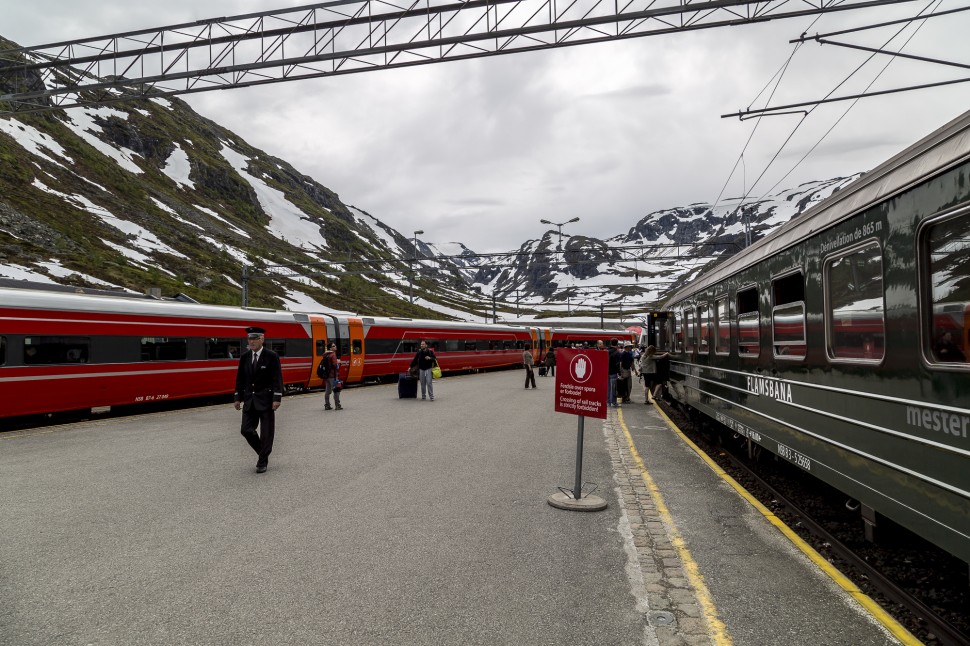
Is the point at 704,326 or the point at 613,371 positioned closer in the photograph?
the point at 704,326

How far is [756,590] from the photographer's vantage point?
15.0 feet

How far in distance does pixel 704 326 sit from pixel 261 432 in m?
7.45

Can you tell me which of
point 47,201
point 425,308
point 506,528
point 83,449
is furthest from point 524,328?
→ point 425,308

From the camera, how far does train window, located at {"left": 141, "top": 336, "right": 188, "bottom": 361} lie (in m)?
16.4

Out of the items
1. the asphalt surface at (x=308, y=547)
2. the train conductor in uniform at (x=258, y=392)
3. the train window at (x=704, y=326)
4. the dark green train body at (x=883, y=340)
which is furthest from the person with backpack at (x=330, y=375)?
A: the dark green train body at (x=883, y=340)

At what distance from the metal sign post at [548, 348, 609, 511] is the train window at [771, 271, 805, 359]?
186 centimetres

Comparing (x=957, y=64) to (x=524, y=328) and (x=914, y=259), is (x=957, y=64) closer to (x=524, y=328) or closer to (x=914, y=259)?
(x=914, y=259)

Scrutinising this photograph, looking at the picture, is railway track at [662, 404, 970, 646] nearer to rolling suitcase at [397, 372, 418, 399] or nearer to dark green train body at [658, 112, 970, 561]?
dark green train body at [658, 112, 970, 561]

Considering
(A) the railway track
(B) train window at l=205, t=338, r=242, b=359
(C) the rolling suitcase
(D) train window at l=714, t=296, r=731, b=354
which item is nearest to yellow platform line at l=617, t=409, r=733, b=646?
(A) the railway track

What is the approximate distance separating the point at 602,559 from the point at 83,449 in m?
9.06

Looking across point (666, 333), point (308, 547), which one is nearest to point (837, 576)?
point (308, 547)

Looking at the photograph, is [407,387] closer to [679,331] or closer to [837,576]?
[679,331]

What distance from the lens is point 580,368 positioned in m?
7.30

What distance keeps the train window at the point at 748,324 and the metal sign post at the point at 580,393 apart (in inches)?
87.1
